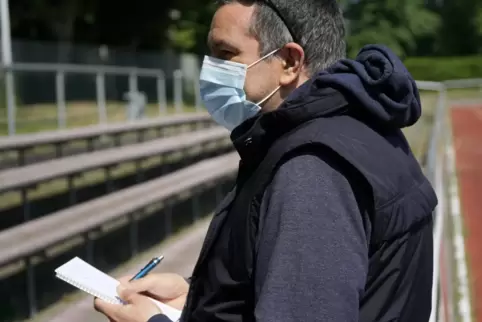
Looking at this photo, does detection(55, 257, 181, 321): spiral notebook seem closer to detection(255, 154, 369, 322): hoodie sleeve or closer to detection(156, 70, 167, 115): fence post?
detection(255, 154, 369, 322): hoodie sleeve

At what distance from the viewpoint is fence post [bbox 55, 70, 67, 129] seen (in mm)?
13328

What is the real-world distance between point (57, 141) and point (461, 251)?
182 inches

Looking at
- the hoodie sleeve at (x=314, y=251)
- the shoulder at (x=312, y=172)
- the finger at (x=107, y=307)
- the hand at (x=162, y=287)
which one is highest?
the shoulder at (x=312, y=172)

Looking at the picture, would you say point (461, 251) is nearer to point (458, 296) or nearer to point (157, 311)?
point (458, 296)

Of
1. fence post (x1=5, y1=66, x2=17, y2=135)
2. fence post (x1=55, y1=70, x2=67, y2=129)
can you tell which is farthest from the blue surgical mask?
fence post (x1=55, y1=70, x2=67, y2=129)

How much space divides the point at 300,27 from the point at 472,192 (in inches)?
362

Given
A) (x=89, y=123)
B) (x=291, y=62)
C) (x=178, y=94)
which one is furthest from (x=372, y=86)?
(x=178, y=94)

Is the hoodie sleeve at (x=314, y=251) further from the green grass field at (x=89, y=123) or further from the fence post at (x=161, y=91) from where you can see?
the fence post at (x=161, y=91)

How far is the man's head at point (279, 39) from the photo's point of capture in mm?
1767

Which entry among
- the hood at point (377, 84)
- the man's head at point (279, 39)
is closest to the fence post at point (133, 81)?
the man's head at point (279, 39)

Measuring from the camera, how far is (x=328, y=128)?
160 centimetres

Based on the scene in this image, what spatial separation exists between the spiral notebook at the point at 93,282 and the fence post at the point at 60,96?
11577 millimetres

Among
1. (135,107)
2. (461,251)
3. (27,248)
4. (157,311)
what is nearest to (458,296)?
(461,251)

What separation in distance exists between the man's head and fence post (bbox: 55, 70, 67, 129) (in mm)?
11881
